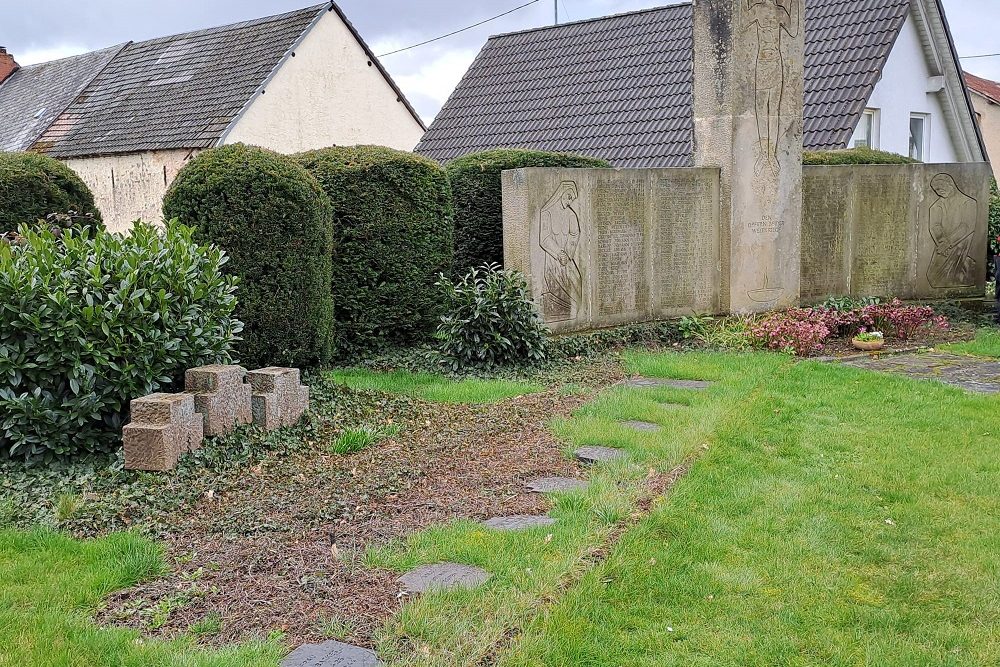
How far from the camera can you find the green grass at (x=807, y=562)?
3.31m

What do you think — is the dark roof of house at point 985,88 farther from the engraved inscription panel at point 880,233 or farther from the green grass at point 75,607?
the green grass at point 75,607

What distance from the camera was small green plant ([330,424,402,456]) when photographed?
5875 millimetres

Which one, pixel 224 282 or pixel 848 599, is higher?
pixel 224 282

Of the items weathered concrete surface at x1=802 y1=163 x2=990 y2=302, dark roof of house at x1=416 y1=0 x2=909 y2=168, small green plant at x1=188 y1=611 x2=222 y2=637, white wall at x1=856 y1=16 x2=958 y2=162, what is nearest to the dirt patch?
small green plant at x1=188 y1=611 x2=222 y2=637

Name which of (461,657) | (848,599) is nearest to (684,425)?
(848,599)

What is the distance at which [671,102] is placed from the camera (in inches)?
742

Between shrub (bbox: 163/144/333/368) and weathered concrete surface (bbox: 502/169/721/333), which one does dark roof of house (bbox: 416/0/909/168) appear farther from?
shrub (bbox: 163/144/333/368)

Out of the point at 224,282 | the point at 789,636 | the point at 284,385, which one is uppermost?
the point at 224,282

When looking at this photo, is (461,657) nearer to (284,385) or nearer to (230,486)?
(230,486)

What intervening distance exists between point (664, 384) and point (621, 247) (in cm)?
257

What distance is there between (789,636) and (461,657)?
Answer: 1279 mm

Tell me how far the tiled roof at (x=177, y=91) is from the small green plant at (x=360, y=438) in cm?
1829

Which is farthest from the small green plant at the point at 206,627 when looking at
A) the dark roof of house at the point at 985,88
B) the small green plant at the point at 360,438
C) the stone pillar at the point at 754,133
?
the dark roof of house at the point at 985,88

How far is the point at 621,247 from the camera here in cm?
1010
